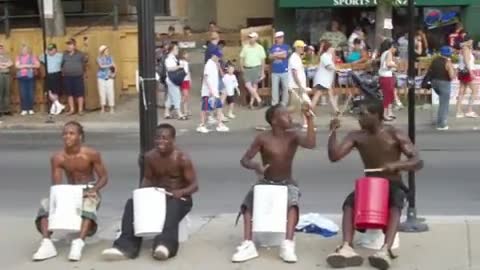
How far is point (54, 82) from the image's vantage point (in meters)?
21.4

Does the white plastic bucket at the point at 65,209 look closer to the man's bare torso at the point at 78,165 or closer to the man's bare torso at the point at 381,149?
the man's bare torso at the point at 78,165

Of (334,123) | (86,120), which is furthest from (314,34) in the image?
(334,123)

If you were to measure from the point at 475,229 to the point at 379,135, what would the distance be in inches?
60.2

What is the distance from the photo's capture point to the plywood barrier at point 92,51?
22125 millimetres

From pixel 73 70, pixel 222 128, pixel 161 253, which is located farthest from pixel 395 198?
pixel 73 70

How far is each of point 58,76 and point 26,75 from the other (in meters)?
0.77

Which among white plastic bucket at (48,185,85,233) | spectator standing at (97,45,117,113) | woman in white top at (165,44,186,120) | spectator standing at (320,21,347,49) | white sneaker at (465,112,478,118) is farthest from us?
spectator standing at (320,21,347,49)

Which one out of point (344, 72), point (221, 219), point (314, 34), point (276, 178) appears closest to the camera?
point (276, 178)

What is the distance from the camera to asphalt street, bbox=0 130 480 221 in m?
11.4

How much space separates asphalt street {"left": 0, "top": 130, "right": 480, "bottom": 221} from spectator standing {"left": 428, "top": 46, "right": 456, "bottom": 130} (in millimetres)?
522

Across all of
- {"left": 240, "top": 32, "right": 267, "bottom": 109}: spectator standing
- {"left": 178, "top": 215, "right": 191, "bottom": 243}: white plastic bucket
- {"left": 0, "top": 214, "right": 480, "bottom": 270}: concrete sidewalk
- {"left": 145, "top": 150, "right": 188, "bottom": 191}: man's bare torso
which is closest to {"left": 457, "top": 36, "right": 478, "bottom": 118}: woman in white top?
{"left": 240, "top": 32, "right": 267, "bottom": 109}: spectator standing

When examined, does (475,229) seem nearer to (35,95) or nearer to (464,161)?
(464,161)

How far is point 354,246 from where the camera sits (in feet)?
27.4

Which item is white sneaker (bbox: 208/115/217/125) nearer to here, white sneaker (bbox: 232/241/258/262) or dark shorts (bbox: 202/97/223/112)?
dark shorts (bbox: 202/97/223/112)
